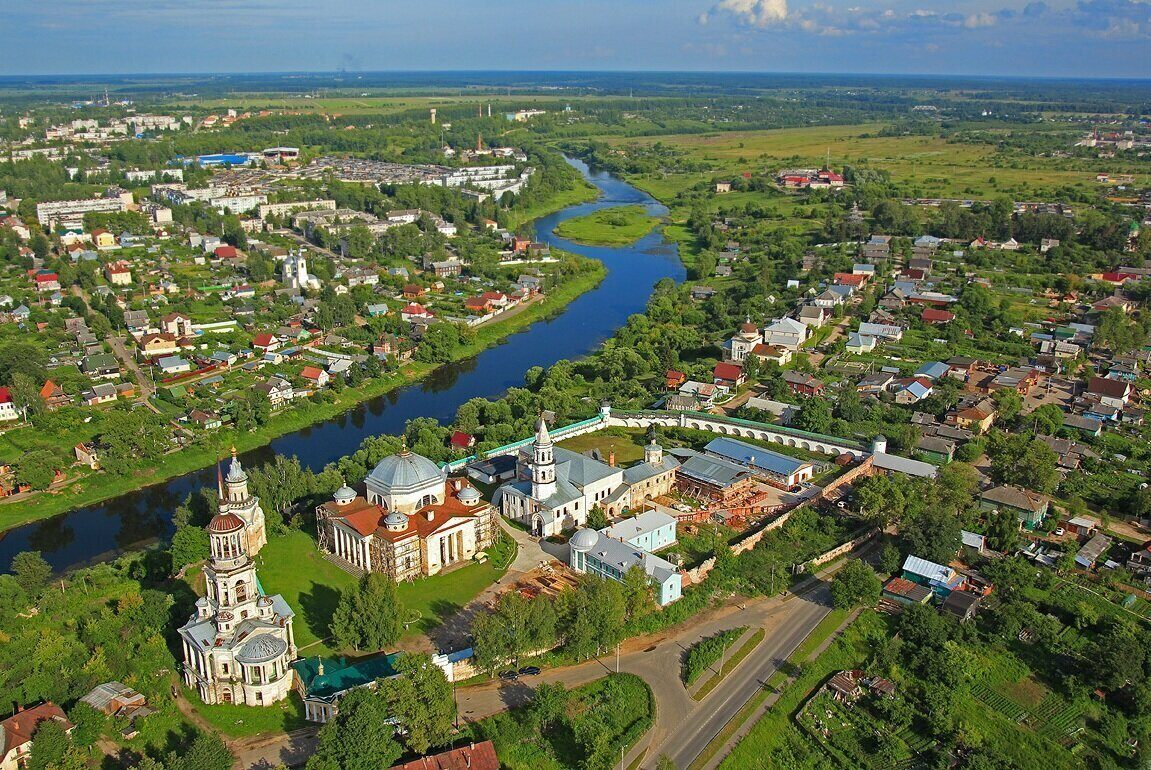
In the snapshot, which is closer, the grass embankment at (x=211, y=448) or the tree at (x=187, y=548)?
the tree at (x=187, y=548)

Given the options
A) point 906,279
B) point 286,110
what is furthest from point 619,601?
point 286,110

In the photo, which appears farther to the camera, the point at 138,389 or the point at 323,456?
the point at 138,389

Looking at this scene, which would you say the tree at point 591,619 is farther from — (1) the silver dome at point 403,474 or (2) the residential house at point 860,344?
(2) the residential house at point 860,344

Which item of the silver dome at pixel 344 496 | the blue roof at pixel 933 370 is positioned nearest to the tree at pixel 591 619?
the silver dome at pixel 344 496

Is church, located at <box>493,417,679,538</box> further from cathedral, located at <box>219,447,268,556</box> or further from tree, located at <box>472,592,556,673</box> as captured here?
cathedral, located at <box>219,447,268,556</box>

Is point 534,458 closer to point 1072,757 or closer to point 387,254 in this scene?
point 1072,757
